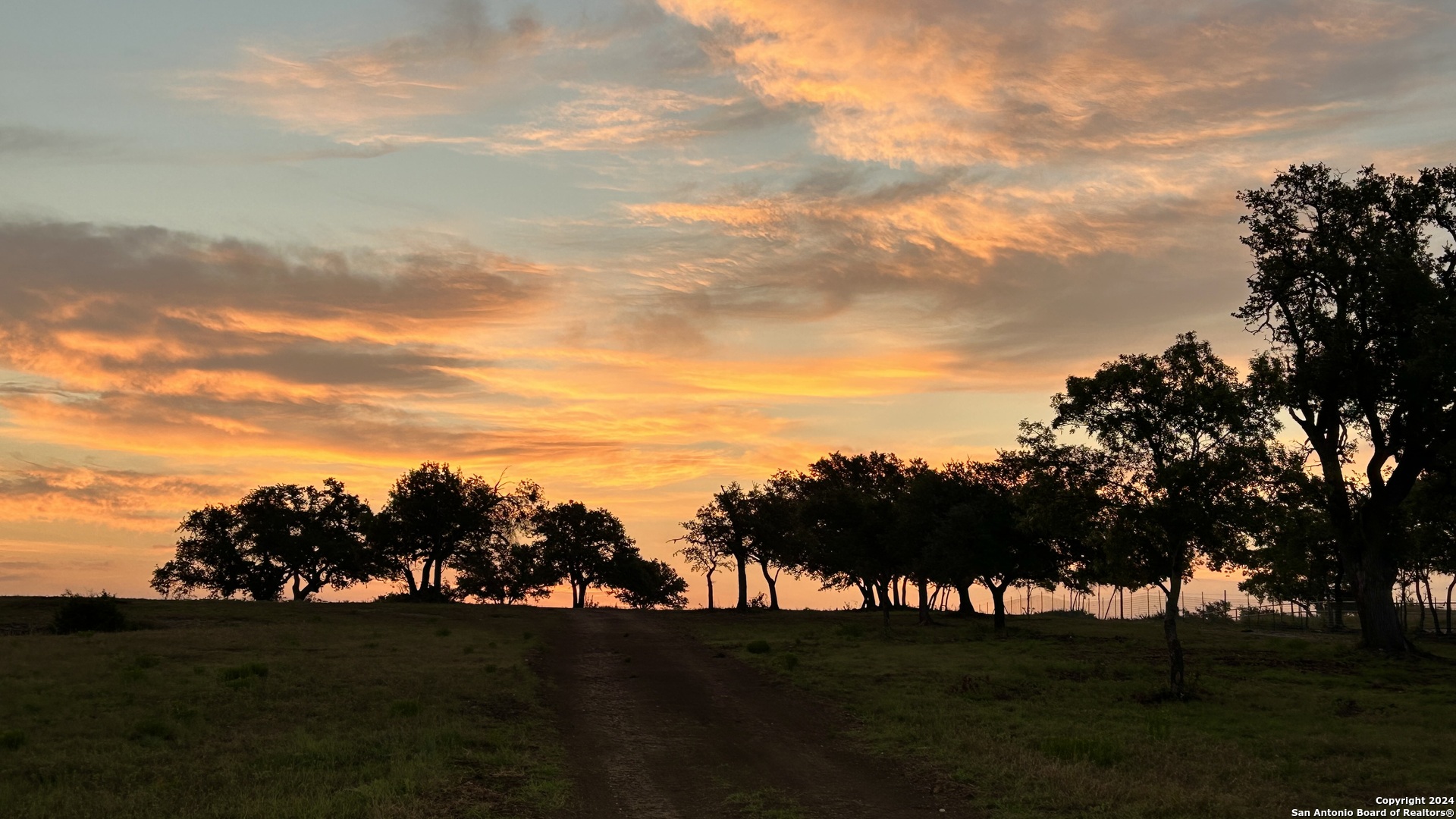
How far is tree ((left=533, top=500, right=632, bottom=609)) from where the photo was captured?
360 feet

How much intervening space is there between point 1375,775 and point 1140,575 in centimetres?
1301

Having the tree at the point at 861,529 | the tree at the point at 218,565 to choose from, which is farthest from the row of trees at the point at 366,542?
the tree at the point at 861,529

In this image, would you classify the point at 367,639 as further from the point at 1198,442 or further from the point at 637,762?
the point at 1198,442

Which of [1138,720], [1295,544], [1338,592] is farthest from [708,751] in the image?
[1338,592]

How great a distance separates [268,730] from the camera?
941 inches

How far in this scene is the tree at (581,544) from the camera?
4316 inches

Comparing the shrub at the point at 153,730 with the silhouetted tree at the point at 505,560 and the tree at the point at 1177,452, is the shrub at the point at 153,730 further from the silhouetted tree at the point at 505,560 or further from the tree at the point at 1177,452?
the silhouetted tree at the point at 505,560

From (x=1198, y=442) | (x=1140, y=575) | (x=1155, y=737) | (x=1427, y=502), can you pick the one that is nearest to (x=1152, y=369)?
(x=1198, y=442)

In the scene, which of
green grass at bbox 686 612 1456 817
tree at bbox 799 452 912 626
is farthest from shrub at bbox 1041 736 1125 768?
tree at bbox 799 452 912 626

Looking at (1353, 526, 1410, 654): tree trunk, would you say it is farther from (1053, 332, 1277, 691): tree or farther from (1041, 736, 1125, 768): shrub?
(1041, 736, 1125, 768): shrub

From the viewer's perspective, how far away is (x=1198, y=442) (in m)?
31.4

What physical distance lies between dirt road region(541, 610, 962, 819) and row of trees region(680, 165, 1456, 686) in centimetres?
1234

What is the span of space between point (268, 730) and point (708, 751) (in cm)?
1116

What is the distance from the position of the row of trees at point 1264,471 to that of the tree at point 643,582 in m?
30.1
